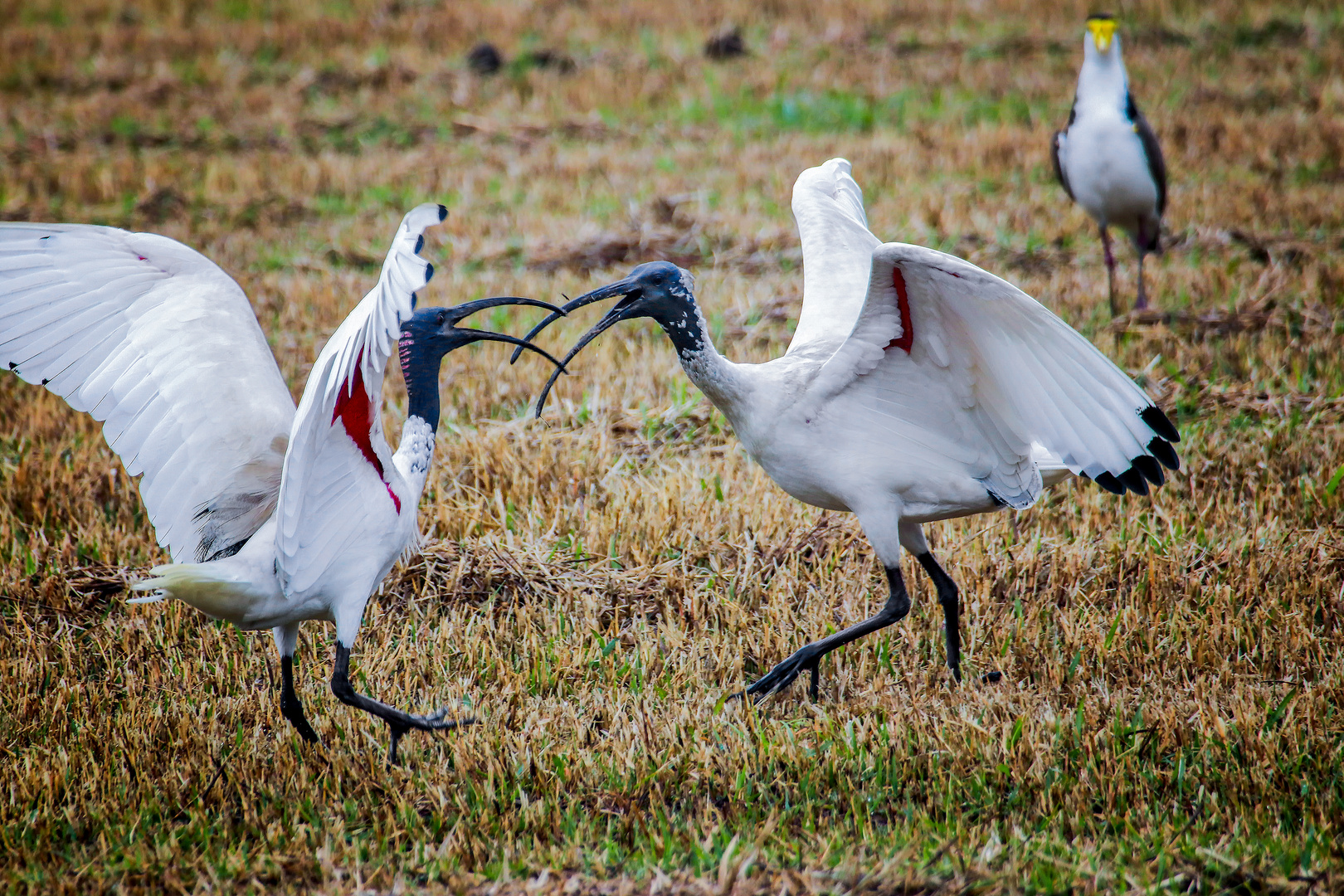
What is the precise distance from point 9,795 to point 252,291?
4497mm

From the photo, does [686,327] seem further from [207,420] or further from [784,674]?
[207,420]

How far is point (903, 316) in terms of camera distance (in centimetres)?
316

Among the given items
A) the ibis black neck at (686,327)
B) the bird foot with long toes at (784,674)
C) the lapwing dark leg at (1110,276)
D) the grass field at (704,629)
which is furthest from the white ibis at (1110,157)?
the ibis black neck at (686,327)

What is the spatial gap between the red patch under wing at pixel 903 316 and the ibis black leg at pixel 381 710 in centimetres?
162

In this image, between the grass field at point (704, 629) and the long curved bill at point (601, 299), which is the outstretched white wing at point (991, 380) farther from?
the grass field at point (704, 629)

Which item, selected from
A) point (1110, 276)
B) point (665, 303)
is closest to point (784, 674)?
point (665, 303)

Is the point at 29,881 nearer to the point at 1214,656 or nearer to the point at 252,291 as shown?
the point at 1214,656

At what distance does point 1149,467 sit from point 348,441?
7.03 feet

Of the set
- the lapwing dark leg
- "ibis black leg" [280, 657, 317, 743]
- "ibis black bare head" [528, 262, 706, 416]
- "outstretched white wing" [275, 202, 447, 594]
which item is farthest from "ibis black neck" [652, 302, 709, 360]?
the lapwing dark leg

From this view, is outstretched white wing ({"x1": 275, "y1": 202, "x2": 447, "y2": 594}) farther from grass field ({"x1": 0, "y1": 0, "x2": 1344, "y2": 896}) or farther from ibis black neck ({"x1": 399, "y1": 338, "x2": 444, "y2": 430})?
grass field ({"x1": 0, "y1": 0, "x2": 1344, "y2": 896})

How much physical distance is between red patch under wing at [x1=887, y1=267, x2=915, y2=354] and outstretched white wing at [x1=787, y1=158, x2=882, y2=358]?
0.33m

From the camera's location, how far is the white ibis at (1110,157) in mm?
6555

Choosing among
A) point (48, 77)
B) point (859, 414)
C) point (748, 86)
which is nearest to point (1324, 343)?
point (859, 414)

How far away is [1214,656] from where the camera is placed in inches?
139
